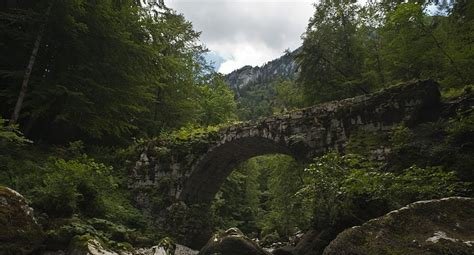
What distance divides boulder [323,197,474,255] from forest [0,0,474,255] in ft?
0.11

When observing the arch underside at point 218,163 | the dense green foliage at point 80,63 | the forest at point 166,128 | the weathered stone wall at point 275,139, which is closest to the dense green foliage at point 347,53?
the forest at point 166,128

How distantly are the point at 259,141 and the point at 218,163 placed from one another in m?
2.04

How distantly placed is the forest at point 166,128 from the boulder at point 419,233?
1.3 inches

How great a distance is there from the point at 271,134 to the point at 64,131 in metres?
6.91

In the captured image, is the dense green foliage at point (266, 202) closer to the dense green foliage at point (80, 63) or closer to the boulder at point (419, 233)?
the dense green foliage at point (80, 63)

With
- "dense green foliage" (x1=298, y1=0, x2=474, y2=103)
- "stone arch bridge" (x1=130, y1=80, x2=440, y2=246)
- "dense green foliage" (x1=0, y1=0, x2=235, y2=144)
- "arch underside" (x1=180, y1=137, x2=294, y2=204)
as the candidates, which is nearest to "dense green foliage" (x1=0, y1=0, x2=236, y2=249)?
"dense green foliage" (x1=0, y1=0, x2=235, y2=144)

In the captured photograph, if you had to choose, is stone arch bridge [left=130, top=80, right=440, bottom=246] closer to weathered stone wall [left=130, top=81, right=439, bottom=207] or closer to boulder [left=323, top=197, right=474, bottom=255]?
weathered stone wall [left=130, top=81, right=439, bottom=207]

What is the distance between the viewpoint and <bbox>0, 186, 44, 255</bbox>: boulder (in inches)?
225

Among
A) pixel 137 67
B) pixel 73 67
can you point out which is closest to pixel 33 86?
pixel 73 67

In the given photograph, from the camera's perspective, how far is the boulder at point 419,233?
3799 mm

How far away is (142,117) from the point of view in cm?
1700

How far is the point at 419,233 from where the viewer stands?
4.07 metres

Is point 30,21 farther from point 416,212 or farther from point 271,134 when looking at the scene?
point 416,212

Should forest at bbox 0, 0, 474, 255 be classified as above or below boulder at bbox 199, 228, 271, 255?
above
